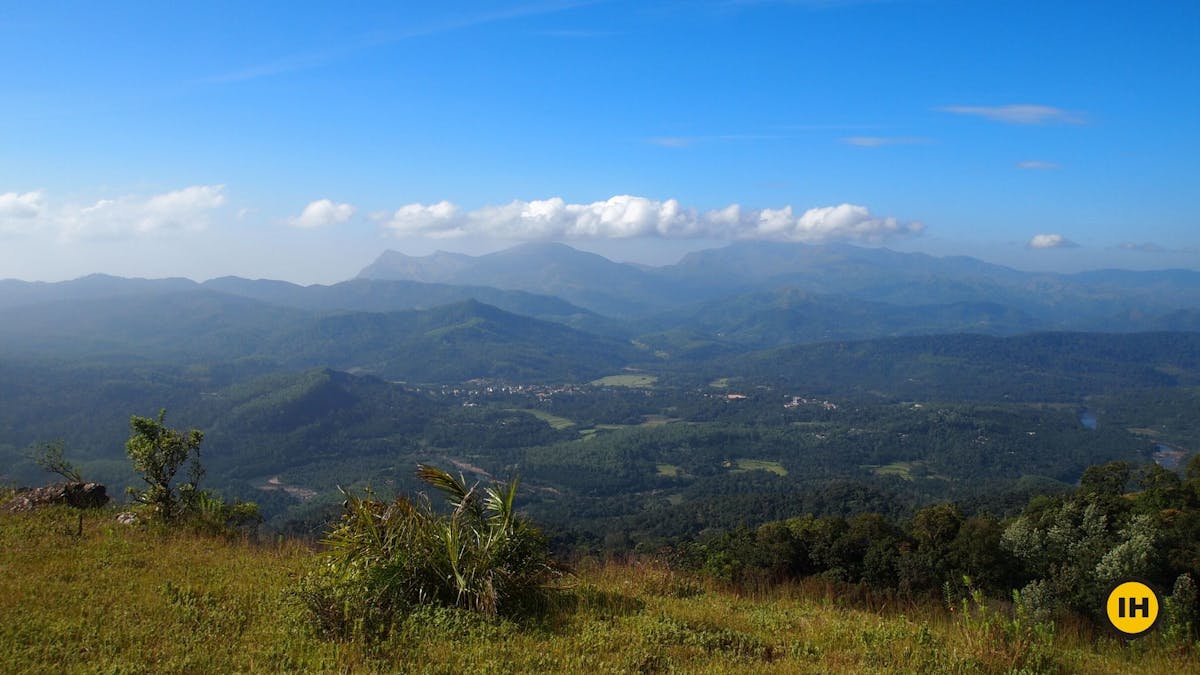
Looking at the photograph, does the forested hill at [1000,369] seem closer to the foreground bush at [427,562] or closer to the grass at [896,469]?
the grass at [896,469]

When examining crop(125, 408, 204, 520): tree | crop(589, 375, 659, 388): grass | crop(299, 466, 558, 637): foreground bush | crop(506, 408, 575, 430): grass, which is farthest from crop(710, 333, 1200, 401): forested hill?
crop(299, 466, 558, 637): foreground bush

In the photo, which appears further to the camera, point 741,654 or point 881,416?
point 881,416

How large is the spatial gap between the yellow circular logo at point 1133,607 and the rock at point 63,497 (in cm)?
1293

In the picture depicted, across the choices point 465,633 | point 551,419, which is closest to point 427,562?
point 465,633

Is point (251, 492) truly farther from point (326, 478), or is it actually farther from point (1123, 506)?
point (1123, 506)

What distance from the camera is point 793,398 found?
145250 millimetres

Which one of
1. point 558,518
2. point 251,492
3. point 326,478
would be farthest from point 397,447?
point 558,518

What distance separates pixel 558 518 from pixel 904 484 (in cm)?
4586

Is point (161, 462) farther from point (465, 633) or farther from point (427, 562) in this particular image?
point (465, 633)

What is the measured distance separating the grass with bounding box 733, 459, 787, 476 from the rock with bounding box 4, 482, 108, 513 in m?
84.3

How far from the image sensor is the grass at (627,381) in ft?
554

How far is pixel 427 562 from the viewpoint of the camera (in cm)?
637

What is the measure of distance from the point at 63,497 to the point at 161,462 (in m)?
1.62

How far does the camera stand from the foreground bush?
5.88 m
